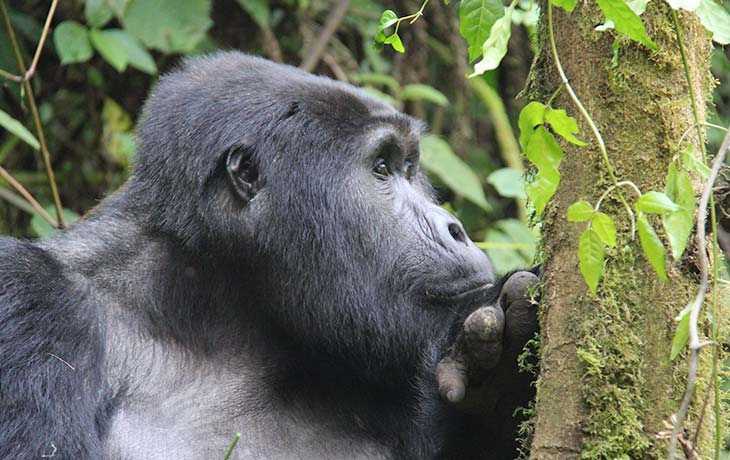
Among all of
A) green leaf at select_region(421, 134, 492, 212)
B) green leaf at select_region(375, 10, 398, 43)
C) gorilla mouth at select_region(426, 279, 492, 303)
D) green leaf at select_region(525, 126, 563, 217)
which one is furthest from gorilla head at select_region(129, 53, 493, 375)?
green leaf at select_region(421, 134, 492, 212)

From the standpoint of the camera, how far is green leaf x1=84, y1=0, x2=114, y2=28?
4062 millimetres

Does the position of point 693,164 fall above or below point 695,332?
above

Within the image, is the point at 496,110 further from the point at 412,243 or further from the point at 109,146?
the point at 412,243

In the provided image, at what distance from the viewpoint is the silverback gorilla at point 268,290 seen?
2.38 metres

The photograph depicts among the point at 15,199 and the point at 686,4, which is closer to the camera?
the point at 686,4

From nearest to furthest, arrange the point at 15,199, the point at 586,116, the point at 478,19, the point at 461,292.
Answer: the point at 586,116
the point at 478,19
the point at 461,292
the point at 15,199

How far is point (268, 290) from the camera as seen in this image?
2465 millimetres

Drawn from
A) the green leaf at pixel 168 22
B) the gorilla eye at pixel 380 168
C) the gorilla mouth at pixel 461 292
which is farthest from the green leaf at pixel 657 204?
the green leaf at pixel 168 22

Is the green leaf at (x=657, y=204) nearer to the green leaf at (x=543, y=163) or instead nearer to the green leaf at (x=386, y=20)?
the green leaf at (x=543, y=163)

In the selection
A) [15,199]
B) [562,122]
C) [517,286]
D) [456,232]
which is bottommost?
[15,199]

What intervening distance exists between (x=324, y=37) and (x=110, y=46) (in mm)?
1248

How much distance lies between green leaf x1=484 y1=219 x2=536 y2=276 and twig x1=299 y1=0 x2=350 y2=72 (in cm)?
128

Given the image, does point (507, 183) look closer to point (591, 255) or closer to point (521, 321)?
point (521, 321)

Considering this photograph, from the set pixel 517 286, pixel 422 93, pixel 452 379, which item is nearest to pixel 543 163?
pixel 517 286
